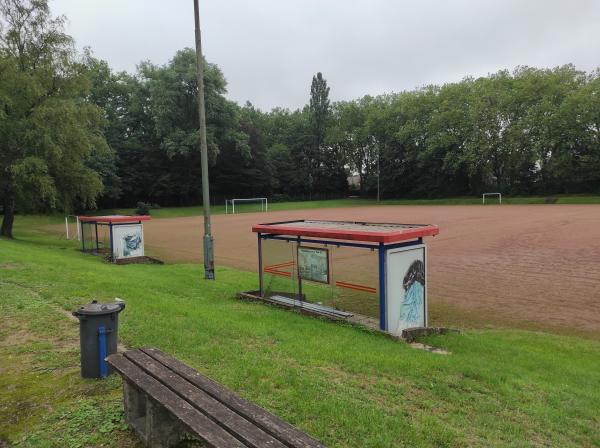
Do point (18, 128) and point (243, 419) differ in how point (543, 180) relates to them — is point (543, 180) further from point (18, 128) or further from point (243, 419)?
point (243, 419)

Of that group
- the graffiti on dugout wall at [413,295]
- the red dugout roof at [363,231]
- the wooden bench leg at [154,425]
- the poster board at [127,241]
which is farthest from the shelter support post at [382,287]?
the poster board at [127,241]

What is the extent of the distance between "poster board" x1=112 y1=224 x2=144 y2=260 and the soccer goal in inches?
1448

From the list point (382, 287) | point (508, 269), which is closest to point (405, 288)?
point (382, 287)

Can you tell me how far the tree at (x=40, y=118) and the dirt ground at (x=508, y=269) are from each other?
5527mm

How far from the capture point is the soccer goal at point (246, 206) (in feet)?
185

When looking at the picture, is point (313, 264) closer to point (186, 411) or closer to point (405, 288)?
point (405, 288)

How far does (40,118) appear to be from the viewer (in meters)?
21.2

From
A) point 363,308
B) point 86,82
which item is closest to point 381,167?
point 86,82

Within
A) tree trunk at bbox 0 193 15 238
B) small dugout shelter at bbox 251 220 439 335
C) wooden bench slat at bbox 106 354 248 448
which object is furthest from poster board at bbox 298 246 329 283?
tree trunk at bbox 0 193 15 238

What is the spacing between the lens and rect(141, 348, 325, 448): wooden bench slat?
106 inches

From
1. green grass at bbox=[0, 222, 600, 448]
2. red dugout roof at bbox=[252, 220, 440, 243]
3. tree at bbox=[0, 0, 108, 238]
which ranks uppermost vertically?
tree at bbox=[0, 0, 108, 238]

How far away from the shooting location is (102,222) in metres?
17.7

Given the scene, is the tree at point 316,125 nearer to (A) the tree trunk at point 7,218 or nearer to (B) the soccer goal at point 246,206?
(B) the soccer goal at point 246,206

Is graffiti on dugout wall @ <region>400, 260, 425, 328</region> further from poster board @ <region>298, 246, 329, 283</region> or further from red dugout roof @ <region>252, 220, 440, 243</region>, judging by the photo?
poster board @ <region>298, 246, 329, 283</region>
